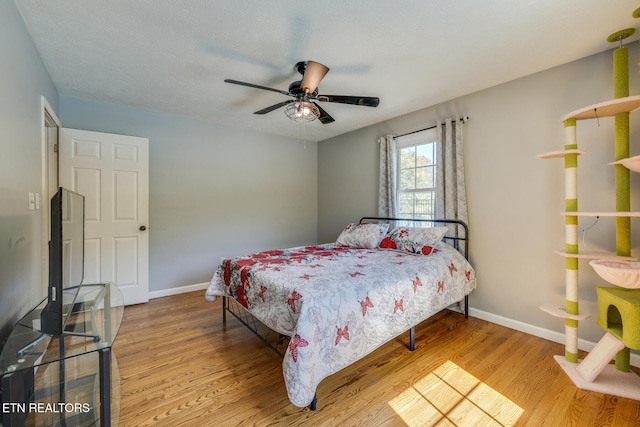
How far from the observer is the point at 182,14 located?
174 centimetres

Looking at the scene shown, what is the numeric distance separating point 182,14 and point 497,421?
311 cm

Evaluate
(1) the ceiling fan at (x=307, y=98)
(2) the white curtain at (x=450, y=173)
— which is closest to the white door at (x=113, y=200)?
(1) the ceiling fan at (x=307, y=98)

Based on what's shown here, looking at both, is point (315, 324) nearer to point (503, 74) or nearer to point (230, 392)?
point (230, 392)

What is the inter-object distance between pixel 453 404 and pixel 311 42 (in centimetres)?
263

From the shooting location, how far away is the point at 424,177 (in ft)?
11.4

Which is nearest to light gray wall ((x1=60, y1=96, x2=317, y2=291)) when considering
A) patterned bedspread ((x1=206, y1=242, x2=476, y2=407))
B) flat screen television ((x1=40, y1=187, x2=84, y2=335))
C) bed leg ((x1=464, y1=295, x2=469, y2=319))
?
patterned bedspread ((x1=206, y1=242, x2=476, y2=407))

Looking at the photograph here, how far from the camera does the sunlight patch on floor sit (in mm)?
1522

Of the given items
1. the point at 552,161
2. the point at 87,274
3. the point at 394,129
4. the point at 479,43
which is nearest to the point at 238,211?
the point at 87,274

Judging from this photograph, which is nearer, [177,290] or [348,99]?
[348,99]

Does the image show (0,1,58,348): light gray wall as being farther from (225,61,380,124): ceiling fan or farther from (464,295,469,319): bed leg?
(464,295,469,319): bed leg

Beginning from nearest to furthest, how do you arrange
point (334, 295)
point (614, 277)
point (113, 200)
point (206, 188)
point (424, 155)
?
point (614, 277) < point (334, 295) < point (113, 200) < point (424, 155) < point (206, 188)

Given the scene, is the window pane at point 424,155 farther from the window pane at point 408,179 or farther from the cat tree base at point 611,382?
the cat tree base at point 611,382

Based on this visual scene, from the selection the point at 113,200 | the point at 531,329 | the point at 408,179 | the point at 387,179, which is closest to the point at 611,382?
the point at 531,329

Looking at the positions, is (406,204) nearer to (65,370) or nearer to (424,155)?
(424,155)
